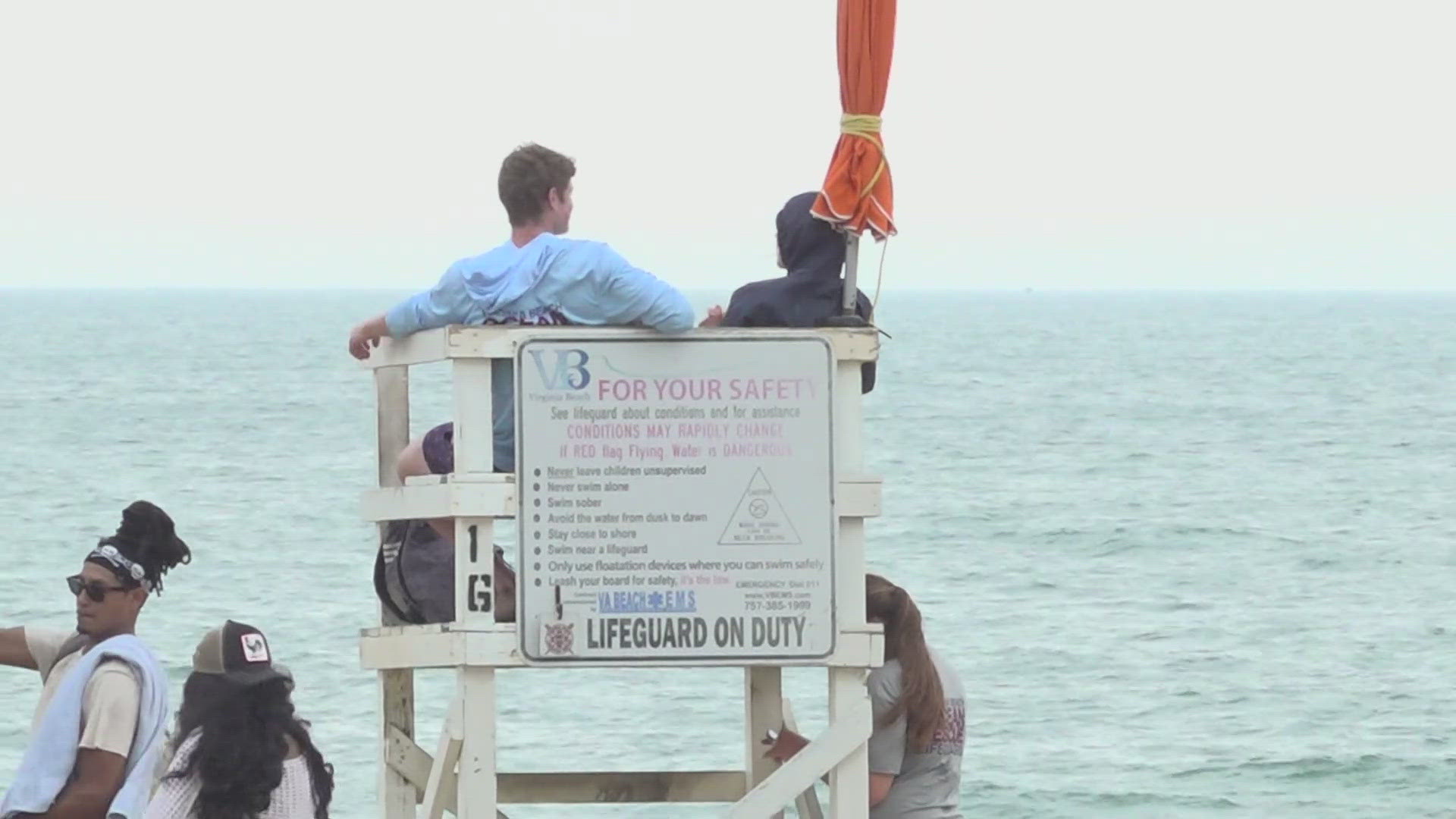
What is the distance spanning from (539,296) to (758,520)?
757 mm

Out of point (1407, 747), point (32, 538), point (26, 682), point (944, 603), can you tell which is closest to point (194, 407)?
point (32, 538)

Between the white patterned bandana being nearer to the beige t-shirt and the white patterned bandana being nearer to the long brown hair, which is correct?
the beige t-shirt

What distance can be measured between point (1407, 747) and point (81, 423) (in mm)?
41296

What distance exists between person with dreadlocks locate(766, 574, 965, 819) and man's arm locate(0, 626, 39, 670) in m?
1.97

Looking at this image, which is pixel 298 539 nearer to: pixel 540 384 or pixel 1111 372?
pixel 540 384

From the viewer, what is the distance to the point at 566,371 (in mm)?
5953

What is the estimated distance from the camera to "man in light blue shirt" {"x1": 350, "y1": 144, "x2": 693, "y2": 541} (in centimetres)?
595

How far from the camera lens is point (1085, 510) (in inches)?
1603

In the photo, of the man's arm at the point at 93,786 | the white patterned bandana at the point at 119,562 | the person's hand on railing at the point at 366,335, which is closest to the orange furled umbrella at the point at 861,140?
the person's hand on railing at the point at 366,335

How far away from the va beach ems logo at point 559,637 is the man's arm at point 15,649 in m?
1.45

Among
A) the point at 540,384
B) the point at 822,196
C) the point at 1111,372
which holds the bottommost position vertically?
the point at 1111,372

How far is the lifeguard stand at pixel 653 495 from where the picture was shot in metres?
5.95

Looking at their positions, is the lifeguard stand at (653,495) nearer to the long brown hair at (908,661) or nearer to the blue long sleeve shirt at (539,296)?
the blue long sleeve shirt at (539,296)

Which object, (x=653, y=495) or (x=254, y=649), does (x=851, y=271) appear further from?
(x=254, y=649)
